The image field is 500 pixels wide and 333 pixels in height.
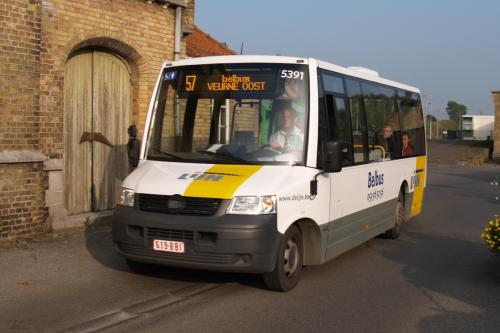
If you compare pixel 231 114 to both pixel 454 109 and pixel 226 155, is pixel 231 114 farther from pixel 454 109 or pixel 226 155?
pixel 454 109

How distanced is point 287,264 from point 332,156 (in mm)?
1284

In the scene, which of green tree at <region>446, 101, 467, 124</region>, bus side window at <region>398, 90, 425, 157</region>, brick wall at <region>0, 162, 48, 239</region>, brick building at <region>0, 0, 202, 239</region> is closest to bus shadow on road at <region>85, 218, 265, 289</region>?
brick wall at <region>0, 162, 48, 239</region>

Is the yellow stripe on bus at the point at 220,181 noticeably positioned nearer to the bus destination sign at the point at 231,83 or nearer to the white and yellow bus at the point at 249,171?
the white and yellow bus at the point at 249,171

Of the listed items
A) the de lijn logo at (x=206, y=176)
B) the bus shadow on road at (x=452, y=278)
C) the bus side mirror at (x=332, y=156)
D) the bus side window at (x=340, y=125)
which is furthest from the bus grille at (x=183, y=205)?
the bus shadow on road at (x=452, y=278)

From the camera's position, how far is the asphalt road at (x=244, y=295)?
5844 mm

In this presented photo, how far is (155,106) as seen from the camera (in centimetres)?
790

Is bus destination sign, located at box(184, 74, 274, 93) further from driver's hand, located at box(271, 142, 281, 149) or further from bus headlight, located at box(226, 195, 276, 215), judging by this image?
bus headlight, located at box(226, 195, 276, 215)

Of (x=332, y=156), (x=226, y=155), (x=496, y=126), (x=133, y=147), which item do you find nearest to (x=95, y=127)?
(x=133, y=147)

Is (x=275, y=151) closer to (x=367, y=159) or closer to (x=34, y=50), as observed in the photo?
(x=367, y=159)

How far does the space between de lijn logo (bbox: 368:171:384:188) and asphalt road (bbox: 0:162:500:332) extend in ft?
3.46

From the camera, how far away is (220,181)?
6594mm

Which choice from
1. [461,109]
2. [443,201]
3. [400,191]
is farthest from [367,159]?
[461,109]

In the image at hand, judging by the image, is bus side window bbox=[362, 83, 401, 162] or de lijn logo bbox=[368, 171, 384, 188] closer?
de lijn logo bbox=[368, 171, 384, 188]

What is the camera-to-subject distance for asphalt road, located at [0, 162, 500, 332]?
5.84 meters
